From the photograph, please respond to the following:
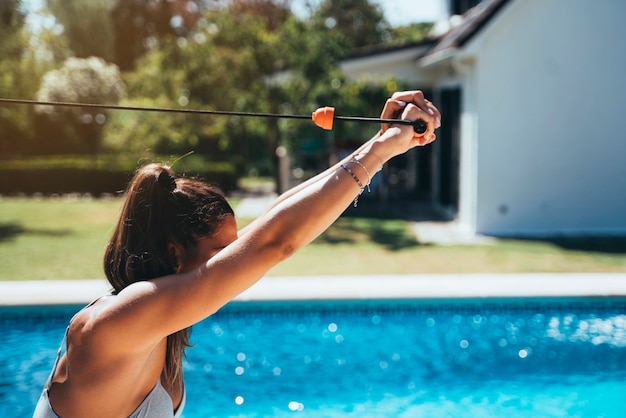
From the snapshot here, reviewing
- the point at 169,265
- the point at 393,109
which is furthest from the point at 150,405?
the point at 393,109

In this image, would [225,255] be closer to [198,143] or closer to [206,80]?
[206,80]

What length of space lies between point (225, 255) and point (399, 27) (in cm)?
2683

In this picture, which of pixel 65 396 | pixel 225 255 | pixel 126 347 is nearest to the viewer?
pixel 225 255

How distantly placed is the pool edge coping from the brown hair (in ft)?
12.8

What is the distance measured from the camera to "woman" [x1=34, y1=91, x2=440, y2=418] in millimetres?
1434

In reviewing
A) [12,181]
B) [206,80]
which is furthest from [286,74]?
[12,181]

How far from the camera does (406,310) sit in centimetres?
570

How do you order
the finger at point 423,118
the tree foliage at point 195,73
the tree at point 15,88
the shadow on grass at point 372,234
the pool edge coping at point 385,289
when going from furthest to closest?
the tree at point 15,88 → the tree foliage at point 195,73 → the shadow on grass at point 372,234 → the pool edge coping at point 385,289 → the finger at point 423,118

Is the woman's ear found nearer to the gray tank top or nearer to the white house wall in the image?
the gray tank top

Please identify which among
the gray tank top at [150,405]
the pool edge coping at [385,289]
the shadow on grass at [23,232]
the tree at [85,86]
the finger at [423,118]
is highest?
the tree at [85,86]

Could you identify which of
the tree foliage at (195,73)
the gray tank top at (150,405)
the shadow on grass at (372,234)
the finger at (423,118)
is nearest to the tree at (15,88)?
the tree foliage at (195,73)

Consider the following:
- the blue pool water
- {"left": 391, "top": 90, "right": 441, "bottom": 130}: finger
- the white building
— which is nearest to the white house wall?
the white building

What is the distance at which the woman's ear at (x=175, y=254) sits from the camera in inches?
67.2

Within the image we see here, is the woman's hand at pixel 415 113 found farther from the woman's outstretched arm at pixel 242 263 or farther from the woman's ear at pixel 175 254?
the woman's ear at pixel 175 254
